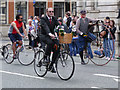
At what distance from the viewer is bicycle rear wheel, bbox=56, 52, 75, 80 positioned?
9.18 metres

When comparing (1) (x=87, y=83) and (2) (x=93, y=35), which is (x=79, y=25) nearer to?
(2) (x=93, y=35)

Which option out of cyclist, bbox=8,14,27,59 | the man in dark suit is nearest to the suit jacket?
the man in dark suit

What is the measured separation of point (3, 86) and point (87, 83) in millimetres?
1951

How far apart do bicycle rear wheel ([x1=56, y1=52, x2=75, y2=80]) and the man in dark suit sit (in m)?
0.27

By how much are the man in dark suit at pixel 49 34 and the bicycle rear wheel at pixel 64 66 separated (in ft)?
0.89

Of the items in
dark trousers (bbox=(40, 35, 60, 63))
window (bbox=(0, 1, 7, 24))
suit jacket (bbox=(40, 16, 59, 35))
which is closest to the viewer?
dark trousers (bbox=(40, 35, 60, 63))

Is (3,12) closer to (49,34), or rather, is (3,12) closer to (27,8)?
(27,8)

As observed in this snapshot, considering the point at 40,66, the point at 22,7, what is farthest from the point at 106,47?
the point at 22,7

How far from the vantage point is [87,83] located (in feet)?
29.1

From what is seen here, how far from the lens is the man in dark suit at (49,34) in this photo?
9.71m

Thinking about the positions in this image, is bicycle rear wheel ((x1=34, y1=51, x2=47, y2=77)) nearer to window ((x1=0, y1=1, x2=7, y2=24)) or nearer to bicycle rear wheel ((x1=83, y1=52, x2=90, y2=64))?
bicycle rear wheel ((x1=83, y1=52, x2=90, y2=64))

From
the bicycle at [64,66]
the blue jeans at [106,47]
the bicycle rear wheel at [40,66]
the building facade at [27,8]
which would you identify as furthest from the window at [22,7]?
the bicycle at [64,66]

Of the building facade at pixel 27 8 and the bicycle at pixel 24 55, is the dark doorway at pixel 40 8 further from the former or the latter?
the bicycle at pixel 24 55

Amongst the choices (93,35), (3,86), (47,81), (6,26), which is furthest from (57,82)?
(6,26)
